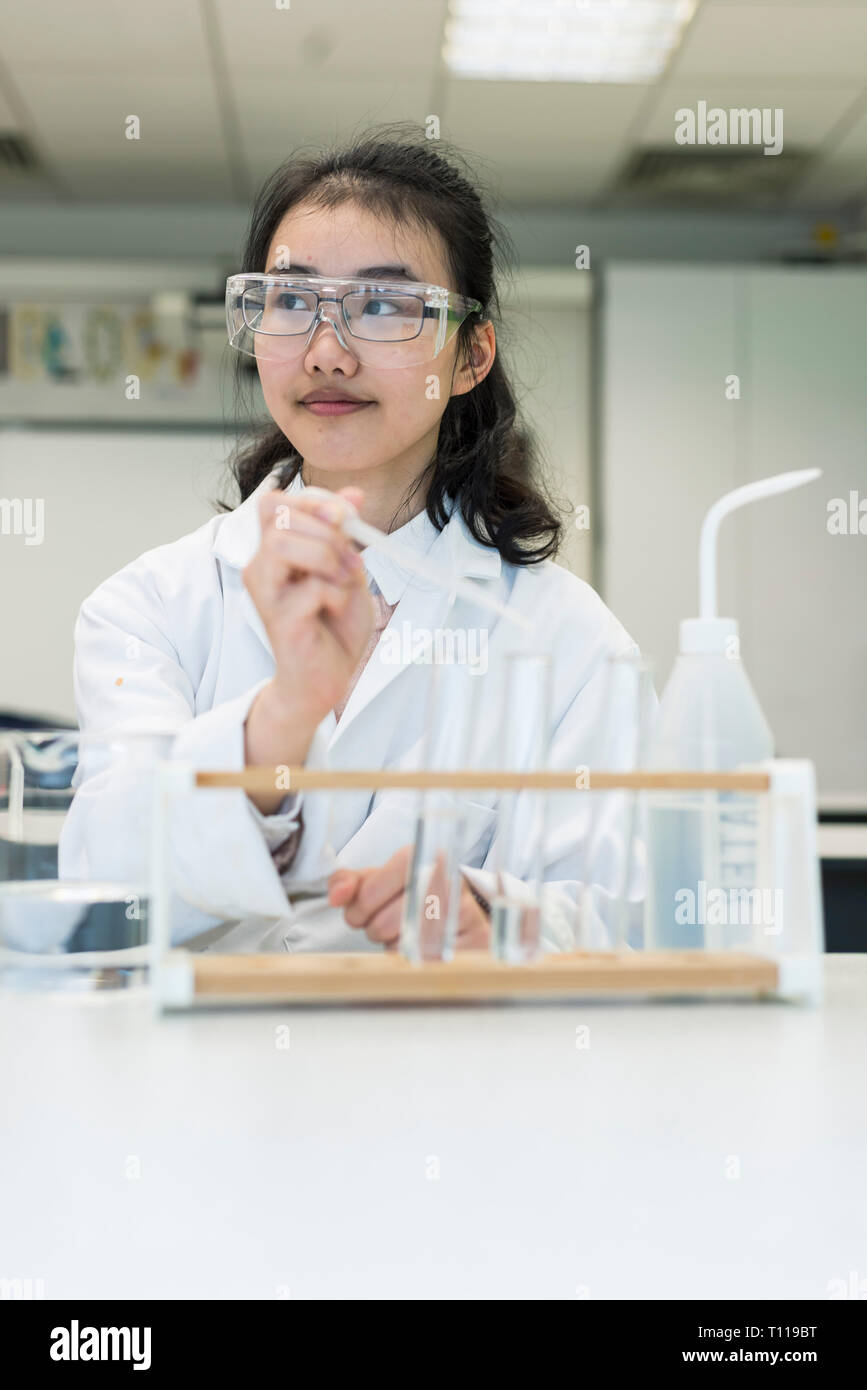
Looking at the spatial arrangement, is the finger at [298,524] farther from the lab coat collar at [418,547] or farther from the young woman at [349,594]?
the lab coat collar at [418,547]

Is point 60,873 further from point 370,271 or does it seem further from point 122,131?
point 122,131

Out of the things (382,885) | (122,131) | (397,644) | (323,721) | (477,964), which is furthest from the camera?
(122,131)

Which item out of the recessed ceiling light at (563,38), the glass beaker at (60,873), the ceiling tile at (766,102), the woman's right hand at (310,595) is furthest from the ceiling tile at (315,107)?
the glass beaker at (60,873)

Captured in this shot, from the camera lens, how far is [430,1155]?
50 centimetres

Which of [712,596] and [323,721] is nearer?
[712,596]

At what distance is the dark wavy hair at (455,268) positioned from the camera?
1315mm

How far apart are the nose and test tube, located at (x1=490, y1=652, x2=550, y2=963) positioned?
1.48ft

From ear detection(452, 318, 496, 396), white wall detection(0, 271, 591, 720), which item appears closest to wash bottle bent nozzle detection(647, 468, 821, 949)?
ear detection(452, 318, 496, 396)

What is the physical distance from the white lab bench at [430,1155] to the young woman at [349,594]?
0.15m

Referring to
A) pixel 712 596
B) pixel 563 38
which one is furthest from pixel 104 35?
pixel 712 596

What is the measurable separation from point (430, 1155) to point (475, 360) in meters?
1.07

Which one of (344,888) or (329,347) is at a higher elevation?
(329,347)

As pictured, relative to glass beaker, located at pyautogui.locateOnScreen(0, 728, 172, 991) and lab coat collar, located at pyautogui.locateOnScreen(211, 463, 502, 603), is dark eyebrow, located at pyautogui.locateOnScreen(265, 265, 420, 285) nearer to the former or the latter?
lab coat collar, located at pyautogui.locateOnScreen(211, 463, 502, 603)
